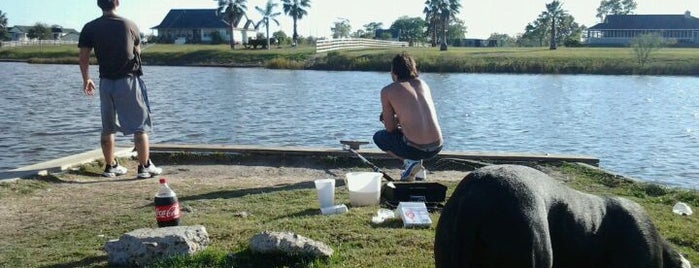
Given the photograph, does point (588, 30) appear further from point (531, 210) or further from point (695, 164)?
point (531, 210)

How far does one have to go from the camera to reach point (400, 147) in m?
7.29

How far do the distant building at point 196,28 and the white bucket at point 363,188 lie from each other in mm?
95164

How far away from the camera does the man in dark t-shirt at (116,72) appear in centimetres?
772

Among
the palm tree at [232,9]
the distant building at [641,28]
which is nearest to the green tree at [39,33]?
the palm tree at [232,9]

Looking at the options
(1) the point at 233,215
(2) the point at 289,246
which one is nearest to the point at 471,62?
(1) the point at 233,215

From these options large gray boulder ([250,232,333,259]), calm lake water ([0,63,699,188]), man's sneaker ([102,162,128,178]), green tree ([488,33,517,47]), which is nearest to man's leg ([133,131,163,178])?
man's sneaker ([102,162,128,178])

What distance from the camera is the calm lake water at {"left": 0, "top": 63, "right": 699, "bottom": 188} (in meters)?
14.8

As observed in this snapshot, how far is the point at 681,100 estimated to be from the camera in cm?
2917

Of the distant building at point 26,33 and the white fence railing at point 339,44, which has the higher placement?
the distant building at point 26,33

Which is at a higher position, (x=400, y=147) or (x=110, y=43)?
(x=110, y=43)

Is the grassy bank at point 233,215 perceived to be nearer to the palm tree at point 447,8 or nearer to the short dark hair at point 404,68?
the short dark hair at point 404,68

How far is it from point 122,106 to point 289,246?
4.04 m

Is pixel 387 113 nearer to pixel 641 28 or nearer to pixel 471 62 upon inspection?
pixel 471 62

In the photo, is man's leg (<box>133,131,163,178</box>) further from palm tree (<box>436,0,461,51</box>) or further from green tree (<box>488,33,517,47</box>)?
green tree (<box>488,33,517,47</box>)
